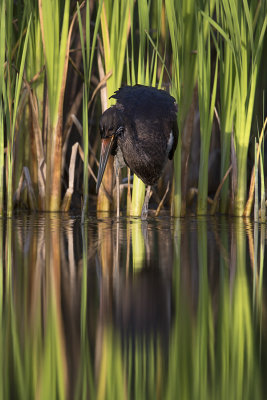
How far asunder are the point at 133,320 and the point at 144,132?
12.2ft

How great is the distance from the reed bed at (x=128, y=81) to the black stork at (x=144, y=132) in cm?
11

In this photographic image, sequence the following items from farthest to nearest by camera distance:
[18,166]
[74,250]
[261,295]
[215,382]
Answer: [18,166] → [74,250] → [261,295] → [215,382]

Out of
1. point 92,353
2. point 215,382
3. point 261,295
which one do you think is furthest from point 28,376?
point 261,295

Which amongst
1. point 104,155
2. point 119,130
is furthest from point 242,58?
point 104,155

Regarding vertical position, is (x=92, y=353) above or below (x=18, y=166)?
below

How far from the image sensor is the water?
152 cm

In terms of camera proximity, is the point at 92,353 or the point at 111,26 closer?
the point at 92,353

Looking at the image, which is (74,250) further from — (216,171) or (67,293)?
(216,171)

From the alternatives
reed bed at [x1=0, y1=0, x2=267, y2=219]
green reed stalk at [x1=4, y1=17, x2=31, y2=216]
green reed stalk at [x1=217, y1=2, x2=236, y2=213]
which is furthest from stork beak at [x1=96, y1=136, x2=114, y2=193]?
green reed stalk at [x1=217, y1=2, x2=236, y2=213]

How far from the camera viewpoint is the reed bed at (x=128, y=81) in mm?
5324

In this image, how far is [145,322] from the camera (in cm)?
209

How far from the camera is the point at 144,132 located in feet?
18.7

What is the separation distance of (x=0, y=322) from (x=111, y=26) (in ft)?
12.8

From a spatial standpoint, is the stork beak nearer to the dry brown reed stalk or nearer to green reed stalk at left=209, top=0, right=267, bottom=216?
the dry brown reed stalk
